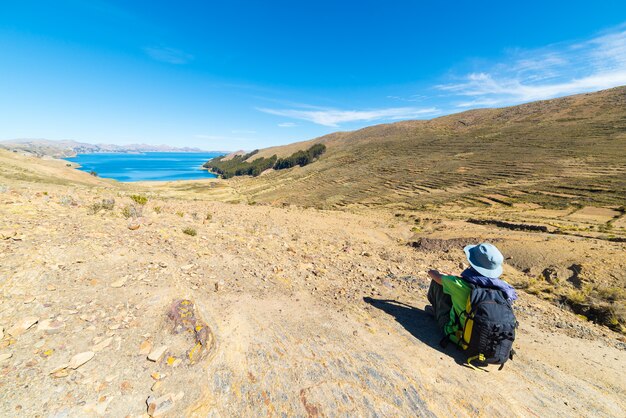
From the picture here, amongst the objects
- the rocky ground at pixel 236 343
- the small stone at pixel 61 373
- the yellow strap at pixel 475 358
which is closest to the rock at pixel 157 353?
the rocky ground at pixel 236 343

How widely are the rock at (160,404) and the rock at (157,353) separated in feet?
2.03

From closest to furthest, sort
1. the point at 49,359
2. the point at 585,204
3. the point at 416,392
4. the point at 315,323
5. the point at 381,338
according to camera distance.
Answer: the point at 49,359
the point at 416,392
the point at 381,338
the point at 315,323
the point at 585,204

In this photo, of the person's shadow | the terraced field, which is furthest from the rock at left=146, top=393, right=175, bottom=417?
the terraced field

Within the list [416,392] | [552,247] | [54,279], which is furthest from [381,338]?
[552,247]

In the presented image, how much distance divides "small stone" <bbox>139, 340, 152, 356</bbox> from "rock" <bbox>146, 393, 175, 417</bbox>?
0.82m

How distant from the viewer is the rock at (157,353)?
139 inches

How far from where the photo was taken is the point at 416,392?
139 inches

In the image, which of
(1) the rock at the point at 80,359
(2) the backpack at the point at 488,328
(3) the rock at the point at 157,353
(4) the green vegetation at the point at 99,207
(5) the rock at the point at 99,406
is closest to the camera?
(5) the rock at the point at 99,406

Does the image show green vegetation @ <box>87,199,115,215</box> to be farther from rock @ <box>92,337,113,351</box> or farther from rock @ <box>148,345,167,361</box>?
rock @ <box>148,345,167,361</box>

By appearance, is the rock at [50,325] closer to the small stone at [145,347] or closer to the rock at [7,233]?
the small stone at [145,347]

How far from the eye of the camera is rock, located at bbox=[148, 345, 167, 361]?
11.6 ft

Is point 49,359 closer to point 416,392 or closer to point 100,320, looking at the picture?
point 100,320

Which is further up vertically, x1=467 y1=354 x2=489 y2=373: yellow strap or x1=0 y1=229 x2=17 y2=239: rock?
x1=0 y1=229 x2=17 y2=239: rock

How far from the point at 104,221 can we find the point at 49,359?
20.9 ft
